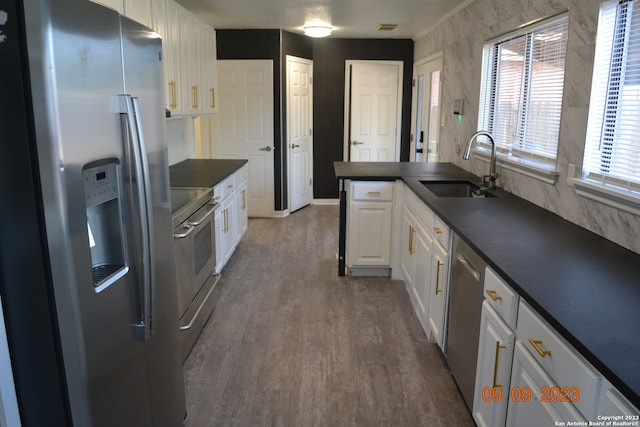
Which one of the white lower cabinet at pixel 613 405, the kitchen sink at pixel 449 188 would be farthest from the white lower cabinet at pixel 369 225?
the white lower cabinet at pixel 613 405

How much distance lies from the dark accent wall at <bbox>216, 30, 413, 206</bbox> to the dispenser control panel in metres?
4.81

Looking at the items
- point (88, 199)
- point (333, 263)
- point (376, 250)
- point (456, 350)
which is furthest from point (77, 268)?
point (333, 263)

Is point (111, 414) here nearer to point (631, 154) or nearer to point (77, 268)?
point (77, 268)

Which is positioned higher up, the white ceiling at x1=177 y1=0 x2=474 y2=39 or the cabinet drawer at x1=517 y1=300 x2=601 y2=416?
the white ceiling at x1=177 y1=0 x2=474 y2=39

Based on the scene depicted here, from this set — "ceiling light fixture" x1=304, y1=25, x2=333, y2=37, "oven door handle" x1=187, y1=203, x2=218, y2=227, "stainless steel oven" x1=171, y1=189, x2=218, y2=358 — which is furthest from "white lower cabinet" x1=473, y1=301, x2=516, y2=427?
"ceiling light fixture" x1=304, y1=25, x2=333, y2=37

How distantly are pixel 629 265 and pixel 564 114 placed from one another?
1.04 metres

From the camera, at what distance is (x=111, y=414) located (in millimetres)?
1565

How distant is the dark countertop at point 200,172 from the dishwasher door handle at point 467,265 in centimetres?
197

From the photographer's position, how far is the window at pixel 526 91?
2750mm

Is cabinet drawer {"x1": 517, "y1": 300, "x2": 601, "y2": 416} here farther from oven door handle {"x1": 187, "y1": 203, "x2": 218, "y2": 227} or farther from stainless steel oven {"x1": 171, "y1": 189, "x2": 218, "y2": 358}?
oven door handle {"x1": 187, "y1": 203, "x2": 218, "y2": 227}

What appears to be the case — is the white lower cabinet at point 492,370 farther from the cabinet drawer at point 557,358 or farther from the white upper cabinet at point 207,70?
the white upper cabinet at point 207,70

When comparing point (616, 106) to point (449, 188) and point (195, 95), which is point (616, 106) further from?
point (195, 95)

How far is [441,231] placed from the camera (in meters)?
2.71

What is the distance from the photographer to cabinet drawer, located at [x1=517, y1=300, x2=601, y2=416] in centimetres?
123
